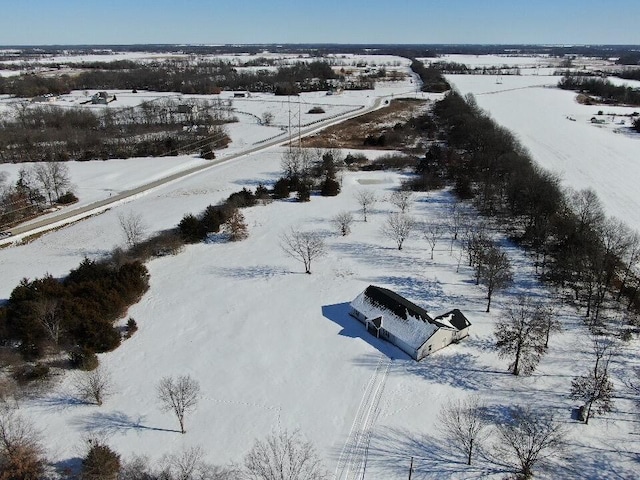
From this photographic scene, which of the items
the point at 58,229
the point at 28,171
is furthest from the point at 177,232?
the point at 28,171

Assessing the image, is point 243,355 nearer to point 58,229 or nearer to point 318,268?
point 318,268

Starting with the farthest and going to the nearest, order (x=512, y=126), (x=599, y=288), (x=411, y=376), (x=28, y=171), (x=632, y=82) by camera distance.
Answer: (x=632, y=82) → (x=512, y=126) → (x=28, y=171) → (x=599, y=288) → (x=411, y=376)

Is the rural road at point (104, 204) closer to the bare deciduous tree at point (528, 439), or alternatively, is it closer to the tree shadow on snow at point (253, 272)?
the tree shadow on snow at point (253, 272)

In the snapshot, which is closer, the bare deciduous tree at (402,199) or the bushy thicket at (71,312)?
the bushy thicket at (71,312)

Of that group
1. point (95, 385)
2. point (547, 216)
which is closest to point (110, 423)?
point (95, 385)

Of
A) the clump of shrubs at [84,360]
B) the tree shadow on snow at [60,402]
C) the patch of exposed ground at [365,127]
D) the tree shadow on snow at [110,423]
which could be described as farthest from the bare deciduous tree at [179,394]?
the patch of exposed ground at [365,127]

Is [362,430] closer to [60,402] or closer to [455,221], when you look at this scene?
[60,402]
